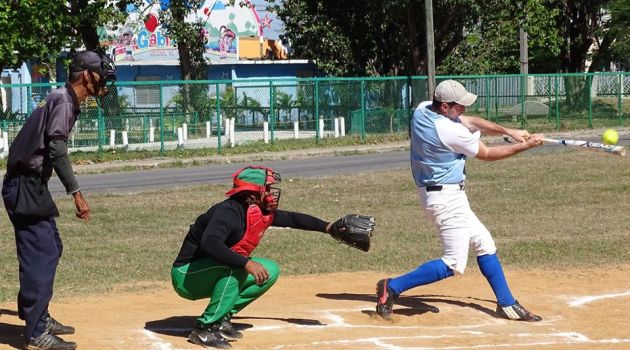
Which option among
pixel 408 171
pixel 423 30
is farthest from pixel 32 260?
pixel 423 30

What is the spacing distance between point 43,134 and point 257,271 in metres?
1.70

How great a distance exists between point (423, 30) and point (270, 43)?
1216 cm

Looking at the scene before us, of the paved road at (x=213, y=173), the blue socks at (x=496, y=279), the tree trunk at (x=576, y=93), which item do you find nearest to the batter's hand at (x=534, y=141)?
the blue socks at (x=496, y=279)

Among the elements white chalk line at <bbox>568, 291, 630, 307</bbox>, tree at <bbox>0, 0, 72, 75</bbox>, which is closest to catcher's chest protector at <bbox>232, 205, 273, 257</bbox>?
white chalk line at <bbox>568, 291, 630, 307</bbox>

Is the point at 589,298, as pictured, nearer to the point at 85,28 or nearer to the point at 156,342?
the point at 156,342

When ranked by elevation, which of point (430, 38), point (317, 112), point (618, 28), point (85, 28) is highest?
point (618, 28)

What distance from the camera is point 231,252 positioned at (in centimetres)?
719

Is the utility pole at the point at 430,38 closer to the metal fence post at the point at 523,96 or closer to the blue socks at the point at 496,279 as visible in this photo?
the metal fence post at the point at 523,96

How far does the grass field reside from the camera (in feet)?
37.9

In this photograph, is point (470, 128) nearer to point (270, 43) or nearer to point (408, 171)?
point (408, 171)

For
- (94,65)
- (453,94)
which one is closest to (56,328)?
(94,65)

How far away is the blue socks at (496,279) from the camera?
8570mm

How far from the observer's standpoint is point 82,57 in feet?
23.9

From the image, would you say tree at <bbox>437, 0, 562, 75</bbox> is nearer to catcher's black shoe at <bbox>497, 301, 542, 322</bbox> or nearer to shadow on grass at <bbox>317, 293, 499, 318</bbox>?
shadow on grass at <bbox>317, 293, 499, 318</bbox>
